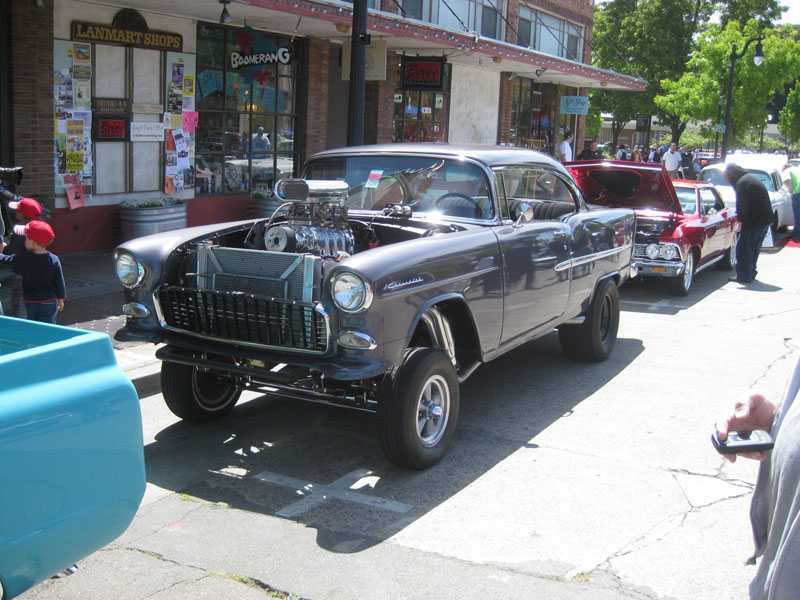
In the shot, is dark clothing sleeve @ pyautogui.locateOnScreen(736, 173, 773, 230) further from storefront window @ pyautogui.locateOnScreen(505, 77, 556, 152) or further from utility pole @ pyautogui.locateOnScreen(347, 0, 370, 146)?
storefront window @ pyautogui.locateOnScreen(505, 77, 556, 152)

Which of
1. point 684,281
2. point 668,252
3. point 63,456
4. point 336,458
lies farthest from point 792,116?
point 63,456

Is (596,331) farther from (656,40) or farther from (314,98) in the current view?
(656,40)

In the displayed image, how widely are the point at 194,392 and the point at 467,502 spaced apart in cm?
210

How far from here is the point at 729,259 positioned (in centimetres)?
1395

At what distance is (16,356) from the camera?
8.91 feet

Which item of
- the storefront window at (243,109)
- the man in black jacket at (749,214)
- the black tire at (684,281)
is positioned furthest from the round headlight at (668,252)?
the storefront window at (243,109)

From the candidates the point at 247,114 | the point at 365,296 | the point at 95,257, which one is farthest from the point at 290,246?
the point at 247,114

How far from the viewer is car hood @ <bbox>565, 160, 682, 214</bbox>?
11.4 meters

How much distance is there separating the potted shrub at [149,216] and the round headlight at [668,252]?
20.6 ft

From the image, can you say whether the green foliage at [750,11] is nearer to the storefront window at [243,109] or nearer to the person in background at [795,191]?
the person in background at [795,191]

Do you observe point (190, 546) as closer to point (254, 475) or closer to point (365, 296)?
point (254, 475)

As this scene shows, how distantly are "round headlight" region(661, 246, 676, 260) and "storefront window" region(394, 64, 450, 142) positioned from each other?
25.1ft

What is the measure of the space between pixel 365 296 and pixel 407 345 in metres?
0.49

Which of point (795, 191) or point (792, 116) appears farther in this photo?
point (792, 116)
